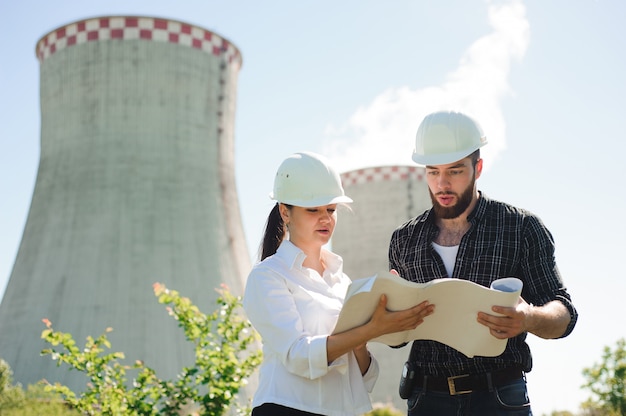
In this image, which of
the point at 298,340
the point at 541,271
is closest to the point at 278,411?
the point at 298,340

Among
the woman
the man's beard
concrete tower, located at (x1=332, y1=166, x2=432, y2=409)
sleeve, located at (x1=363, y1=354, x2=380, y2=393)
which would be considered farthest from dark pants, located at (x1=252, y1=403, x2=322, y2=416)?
concrete tower, located at (x1=332, y1=166, x2=432, y2=409)

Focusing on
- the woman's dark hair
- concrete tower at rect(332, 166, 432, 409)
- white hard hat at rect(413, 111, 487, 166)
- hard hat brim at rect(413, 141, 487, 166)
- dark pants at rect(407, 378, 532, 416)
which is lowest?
dark pants at rect(407, 378, 532, 416)

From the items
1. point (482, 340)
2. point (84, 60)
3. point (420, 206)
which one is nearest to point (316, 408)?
point (482, 340)

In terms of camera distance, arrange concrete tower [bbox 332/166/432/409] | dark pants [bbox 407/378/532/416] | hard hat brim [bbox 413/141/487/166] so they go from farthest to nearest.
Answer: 1. concrete tower [bbox 332/166/432/409]
2. hard hat brim [bbox 413/141/487/166]
3. dark pants [bbox 407/378/532/416]

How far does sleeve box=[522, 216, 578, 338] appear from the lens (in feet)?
7.07

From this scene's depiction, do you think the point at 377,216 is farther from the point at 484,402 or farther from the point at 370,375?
the point at 484,402

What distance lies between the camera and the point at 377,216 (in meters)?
12.7

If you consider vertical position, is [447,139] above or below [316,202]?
above

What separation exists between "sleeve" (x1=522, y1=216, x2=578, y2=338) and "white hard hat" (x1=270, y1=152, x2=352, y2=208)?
54 centimetres

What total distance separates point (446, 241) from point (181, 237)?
6.14 meters

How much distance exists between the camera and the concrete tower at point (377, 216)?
493 inches

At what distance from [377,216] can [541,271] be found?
10.5 metres

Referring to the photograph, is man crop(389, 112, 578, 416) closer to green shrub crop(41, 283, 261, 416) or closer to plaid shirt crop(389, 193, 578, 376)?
plaid shirt crop(389, 193, 578, 376)

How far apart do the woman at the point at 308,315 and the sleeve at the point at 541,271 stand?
0.37 meters
